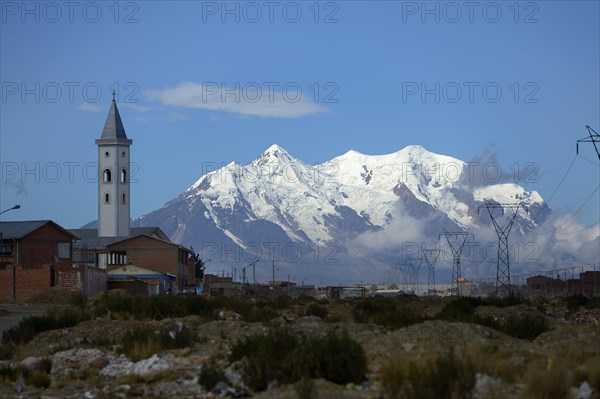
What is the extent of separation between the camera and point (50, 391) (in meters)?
19.2

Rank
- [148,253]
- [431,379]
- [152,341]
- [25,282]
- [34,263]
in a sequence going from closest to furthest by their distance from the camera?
[431,379]
[152,341]
[25,282]
[34,263]
[148,253]

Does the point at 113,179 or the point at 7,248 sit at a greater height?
the point at 113,179

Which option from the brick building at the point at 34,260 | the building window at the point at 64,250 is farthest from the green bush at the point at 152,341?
the building window at the point at 64,250

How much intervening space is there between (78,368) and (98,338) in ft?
15.9

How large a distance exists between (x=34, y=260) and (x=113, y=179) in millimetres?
64508

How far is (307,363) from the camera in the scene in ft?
57.0

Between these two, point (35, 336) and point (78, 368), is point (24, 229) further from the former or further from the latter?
point (78, 368)

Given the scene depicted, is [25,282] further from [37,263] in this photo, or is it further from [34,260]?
[34,260]

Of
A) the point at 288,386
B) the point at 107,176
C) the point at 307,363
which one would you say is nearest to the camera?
the point at 288,386

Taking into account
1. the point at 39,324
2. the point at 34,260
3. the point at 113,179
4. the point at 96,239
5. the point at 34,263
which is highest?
the point at 113,179

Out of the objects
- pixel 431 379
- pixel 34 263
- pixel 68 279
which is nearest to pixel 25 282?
pixel 68 279

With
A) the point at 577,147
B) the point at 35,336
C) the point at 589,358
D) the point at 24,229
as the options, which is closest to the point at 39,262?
the point at 24,229

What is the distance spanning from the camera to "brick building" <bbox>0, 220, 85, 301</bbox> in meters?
72.3

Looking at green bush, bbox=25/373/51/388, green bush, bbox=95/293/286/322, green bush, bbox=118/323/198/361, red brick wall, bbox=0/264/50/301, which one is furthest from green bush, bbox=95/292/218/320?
red brick wall, bbox=0/264/50/301
